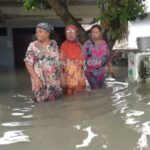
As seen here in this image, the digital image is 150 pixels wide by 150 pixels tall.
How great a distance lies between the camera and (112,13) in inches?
358

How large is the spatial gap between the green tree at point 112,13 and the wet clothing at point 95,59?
67.2 inches

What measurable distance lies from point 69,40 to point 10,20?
1326 cm

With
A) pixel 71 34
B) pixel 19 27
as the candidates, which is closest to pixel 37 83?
pixel 71 34

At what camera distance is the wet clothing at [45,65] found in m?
6.48

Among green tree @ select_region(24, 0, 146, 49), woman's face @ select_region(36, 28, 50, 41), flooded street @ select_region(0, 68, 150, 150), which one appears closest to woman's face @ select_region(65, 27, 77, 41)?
woman's face @ select_region(36, 28, 50, 41)

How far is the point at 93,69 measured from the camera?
769cm

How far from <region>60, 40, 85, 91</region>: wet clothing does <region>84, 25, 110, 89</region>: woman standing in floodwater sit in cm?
28

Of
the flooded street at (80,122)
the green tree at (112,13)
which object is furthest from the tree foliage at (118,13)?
the flooded street at (80,122)

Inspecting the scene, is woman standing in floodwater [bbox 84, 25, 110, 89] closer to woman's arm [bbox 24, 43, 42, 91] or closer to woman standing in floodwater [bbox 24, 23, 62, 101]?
woman standing in floodwater [bbox 24, 23, 62, 101]

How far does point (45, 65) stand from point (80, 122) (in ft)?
5.96

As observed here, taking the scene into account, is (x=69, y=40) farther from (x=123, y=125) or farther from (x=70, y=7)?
(x=70, y=7)

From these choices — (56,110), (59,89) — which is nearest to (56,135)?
(56,110)

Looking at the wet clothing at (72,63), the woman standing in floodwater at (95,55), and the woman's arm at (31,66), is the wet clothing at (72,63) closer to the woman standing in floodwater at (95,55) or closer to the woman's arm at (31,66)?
the woman standing in floodwater at (95,55)

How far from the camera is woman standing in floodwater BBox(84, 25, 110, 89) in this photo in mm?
7539
